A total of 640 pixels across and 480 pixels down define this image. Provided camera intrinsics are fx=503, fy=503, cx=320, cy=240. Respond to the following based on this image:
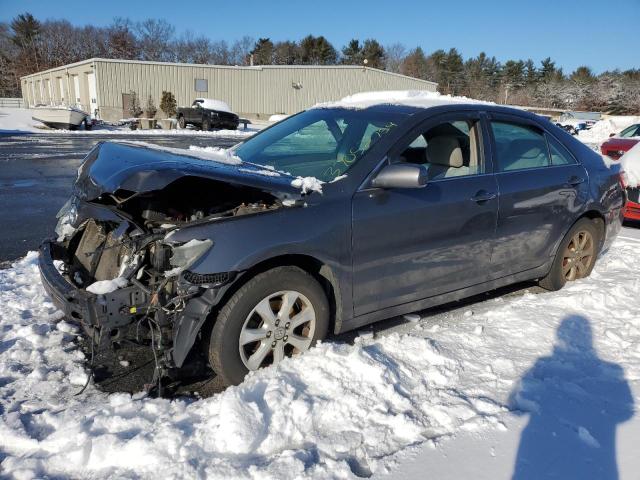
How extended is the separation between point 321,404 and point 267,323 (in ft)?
1.82

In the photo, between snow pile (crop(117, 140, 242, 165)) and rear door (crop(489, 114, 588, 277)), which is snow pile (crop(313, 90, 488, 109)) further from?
snow pile (crop(117, 140, 242, 165))

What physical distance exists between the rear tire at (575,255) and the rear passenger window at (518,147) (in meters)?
0.77

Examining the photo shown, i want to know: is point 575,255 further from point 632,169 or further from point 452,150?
point 632,169

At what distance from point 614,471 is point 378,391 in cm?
115

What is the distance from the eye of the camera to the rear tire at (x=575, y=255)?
4.50m

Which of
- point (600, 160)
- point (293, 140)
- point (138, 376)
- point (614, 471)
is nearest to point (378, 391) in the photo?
point (614, 471)

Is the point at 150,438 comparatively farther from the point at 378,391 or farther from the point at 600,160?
the point at 600,160

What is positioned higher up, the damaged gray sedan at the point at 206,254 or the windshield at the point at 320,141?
the windshield at the point at 320,141

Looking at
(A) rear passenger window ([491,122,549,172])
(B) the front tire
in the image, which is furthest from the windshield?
(A) rear passenger window ([491,122,549,172])

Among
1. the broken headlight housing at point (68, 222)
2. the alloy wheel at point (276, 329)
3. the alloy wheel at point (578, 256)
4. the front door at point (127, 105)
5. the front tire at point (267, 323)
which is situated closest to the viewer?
the front tire at point (267, 323)

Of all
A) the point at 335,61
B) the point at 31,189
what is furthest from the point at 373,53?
the point at 31,189

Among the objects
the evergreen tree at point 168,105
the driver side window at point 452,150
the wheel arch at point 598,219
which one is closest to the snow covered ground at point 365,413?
the driver side window at point 452,150

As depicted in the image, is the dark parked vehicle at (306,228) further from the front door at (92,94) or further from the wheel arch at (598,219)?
the front door at (92,94)

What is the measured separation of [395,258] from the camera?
3281 millimetres
